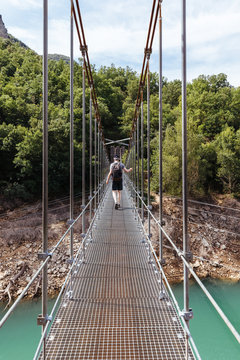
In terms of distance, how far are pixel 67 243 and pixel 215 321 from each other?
638 centimetres

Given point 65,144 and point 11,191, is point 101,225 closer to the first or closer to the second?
point 11,191

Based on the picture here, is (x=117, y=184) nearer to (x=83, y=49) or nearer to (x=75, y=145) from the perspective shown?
(x=83, y=49)

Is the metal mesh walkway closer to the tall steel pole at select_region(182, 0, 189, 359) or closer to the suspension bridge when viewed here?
the suspension bridge

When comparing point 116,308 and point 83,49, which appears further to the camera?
point 83,49

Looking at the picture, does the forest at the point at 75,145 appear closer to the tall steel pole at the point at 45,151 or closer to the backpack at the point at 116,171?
the backpack at the point at 116,171

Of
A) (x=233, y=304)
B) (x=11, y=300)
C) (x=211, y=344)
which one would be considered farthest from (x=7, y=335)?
(x=233, y=304)

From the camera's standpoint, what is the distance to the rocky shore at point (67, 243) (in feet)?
31.0

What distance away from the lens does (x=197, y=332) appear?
7754 millimetres

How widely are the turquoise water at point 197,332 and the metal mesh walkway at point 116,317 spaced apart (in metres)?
5.31

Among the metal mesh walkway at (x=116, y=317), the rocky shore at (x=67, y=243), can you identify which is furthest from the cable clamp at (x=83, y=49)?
the rocky shore at (x=67, y=243)

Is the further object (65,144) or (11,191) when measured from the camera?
(65,144)

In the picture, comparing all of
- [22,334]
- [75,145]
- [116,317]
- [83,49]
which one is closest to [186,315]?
[116,317]

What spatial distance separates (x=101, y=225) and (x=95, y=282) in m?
2.21

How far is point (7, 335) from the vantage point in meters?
7.27
